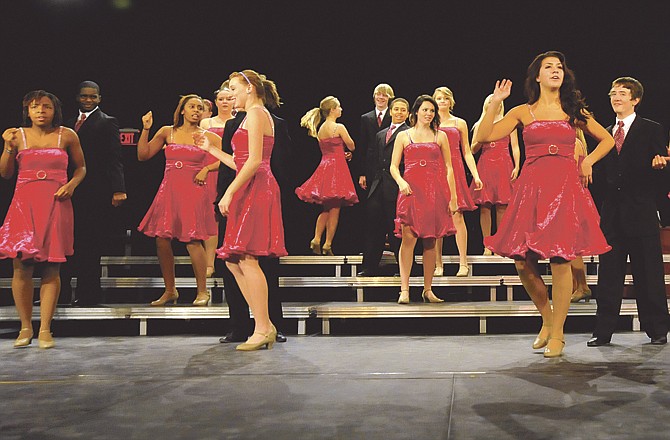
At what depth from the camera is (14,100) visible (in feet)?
29.1

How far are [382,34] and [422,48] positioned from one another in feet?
1.52

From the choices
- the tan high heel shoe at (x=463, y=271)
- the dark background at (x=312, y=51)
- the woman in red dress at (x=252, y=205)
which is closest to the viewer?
the woman in red dress at (x=252, y=205)

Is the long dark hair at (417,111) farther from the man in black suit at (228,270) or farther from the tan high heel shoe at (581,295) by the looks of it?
the tan high heel shoe at (581,295)

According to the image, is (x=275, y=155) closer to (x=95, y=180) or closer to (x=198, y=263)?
(x=198, y=263)

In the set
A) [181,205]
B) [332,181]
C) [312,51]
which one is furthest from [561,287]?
[312,51]

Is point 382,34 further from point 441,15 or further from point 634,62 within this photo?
point 634,62

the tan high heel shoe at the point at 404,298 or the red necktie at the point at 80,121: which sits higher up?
the red necktie at the point at 80,121

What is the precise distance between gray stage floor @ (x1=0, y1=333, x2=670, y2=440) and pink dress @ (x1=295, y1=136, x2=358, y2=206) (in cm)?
246

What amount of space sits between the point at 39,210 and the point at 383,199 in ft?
8.98

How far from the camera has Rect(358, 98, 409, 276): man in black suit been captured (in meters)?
6.52

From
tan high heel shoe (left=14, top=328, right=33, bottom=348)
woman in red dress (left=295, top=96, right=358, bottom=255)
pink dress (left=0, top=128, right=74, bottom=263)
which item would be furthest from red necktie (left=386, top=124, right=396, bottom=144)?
tan high heel shoe (left=14, top=328, right=33, bottom=348)

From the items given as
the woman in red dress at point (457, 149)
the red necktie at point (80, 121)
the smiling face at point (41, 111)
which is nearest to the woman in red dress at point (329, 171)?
the woman in red dress at point (457, 149)

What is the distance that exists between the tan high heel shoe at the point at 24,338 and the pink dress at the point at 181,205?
3.71 feet

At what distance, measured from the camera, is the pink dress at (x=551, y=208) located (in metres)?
4.14
